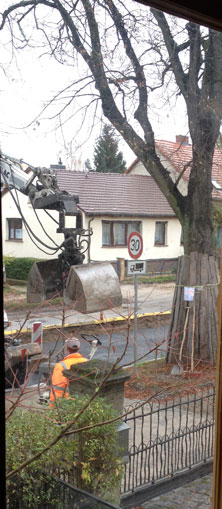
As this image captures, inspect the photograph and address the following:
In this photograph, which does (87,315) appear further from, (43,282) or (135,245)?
(135,245)

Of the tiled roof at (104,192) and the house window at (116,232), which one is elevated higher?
the tiled roof at (104,192)

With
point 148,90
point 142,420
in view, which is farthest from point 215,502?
point 148,90

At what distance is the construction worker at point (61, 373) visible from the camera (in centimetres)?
110

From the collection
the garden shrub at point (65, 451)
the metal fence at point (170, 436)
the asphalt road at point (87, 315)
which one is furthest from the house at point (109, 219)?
the metal fence at point (170, 436)

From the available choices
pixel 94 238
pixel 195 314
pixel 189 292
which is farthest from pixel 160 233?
pixel 195 314

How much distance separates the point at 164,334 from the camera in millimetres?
1622

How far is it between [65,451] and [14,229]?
485 millimetres

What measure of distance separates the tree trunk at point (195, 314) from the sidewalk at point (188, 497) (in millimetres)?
383

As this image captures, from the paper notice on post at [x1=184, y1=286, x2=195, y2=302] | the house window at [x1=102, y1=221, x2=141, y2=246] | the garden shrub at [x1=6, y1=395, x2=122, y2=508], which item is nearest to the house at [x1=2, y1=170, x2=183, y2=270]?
the house window at [x1=102, y1=221, x2=141, y2=246]

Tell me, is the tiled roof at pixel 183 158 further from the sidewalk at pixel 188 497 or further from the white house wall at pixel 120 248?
the sidewalk at pixel 188 497

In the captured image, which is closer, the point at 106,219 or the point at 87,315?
the point at 87,315

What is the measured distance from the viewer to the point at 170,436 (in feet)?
5.84

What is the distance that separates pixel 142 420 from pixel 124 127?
92cm

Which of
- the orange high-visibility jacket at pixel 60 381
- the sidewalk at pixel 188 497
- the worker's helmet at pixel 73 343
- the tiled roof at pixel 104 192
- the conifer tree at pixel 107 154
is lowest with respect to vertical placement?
the sidewalk at pixel 188 497
